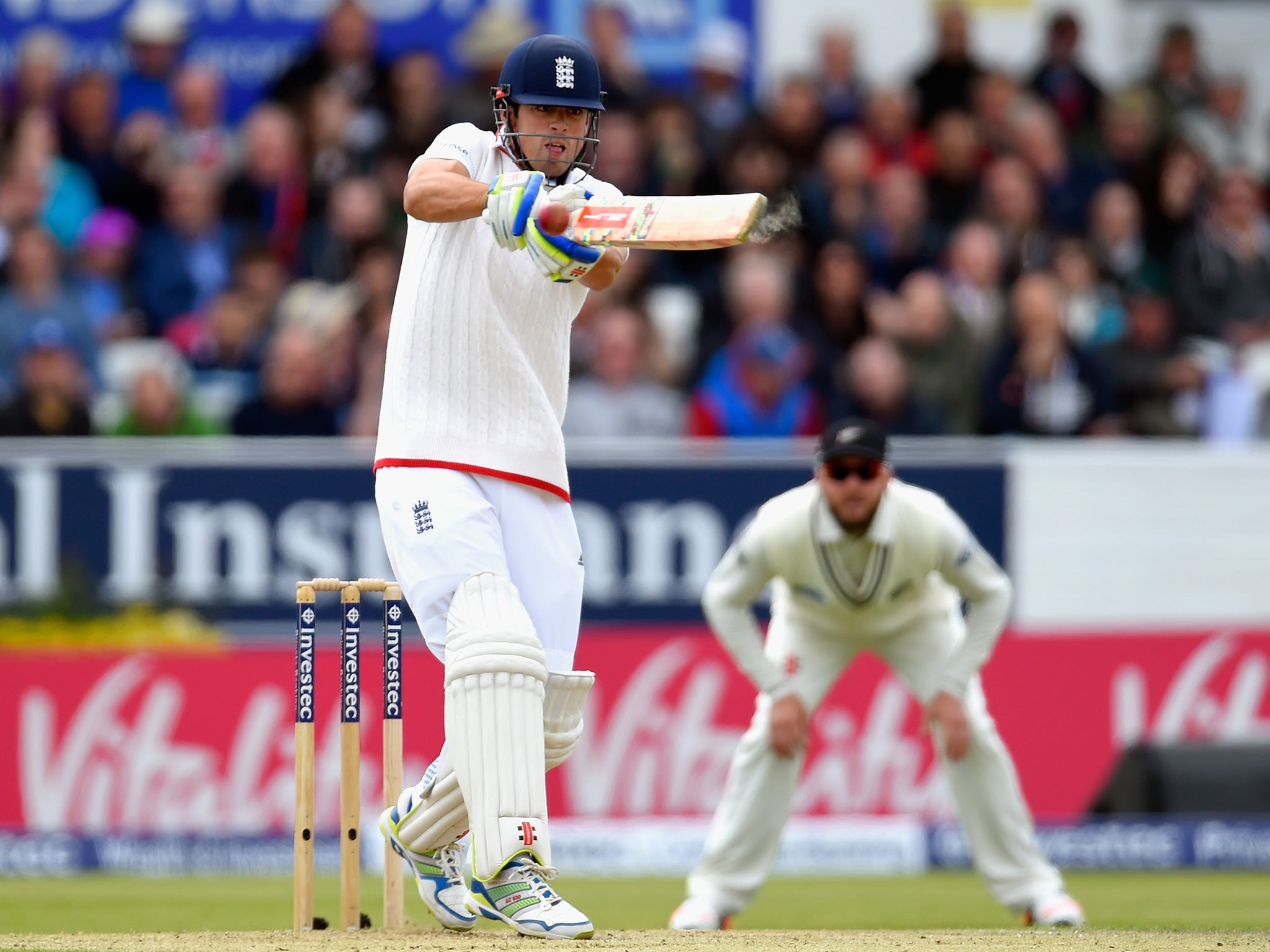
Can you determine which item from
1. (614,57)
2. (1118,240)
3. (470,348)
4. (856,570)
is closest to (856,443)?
(856,570)

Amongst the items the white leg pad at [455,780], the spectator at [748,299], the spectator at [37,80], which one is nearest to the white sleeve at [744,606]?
the white leg pad at [455,780]

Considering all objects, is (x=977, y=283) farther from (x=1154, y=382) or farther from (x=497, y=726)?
(x=497, y=726)

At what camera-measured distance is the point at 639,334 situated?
33.7ft

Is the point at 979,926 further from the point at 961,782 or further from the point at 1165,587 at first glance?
the point at 1165,587

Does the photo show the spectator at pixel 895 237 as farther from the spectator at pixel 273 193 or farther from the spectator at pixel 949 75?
the spectator at pixel 273 193

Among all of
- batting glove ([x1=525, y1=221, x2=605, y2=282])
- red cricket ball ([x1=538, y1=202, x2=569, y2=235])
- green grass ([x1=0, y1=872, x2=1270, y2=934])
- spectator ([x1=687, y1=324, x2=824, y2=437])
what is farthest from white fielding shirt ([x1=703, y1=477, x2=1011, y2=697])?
spectator ([x1=687, y1=324, x2=824, y2=437])

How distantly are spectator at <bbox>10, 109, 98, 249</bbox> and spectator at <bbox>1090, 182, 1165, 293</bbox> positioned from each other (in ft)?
18.1

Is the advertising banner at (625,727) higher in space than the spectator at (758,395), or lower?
lower

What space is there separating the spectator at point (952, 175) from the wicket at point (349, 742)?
6.88 meters

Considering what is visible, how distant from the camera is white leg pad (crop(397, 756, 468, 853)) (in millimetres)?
5008

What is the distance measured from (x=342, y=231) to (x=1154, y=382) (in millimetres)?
4289

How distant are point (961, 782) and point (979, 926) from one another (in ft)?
1.73

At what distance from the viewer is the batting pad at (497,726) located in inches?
181

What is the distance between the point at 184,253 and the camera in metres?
10.8
